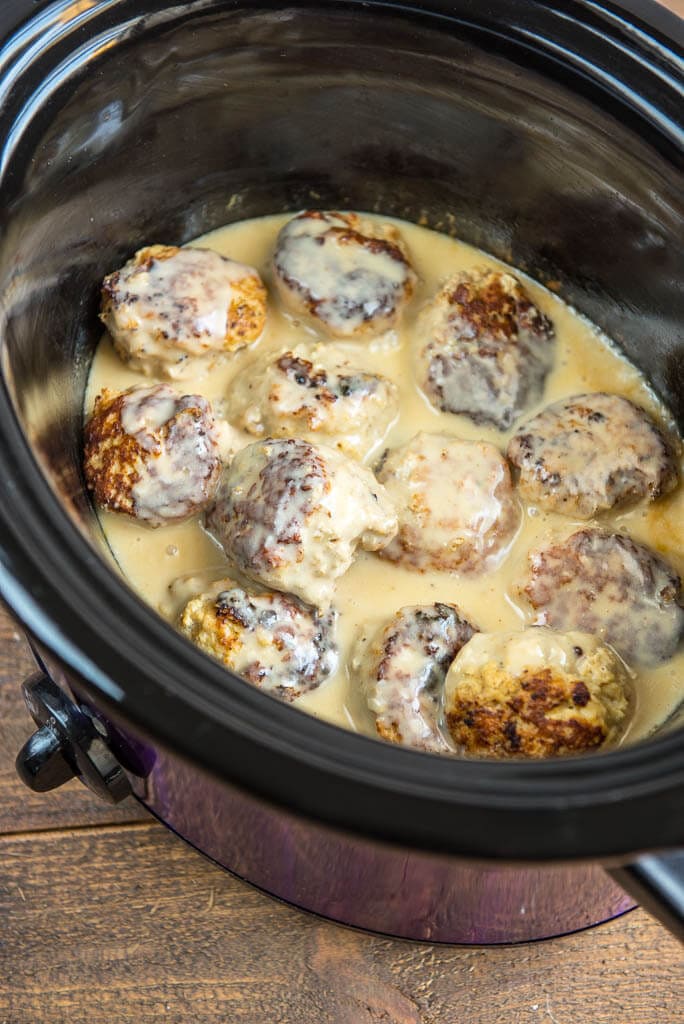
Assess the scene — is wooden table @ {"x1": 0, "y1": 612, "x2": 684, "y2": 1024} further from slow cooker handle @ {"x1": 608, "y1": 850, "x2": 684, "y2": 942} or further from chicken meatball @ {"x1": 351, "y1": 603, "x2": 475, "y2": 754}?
slow cooker handle @ {"x1": 608, "y1": 850, "x2": 684, "y2": 942}

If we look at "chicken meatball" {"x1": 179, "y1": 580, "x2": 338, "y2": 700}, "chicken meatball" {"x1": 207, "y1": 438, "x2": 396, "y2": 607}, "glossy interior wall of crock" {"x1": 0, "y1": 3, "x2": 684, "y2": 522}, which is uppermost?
"glossy interior wall of crock" {"x1": 0, "y1": 3, "x2": 684, "y2": 522}

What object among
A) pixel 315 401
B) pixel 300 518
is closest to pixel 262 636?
pixel 300 518

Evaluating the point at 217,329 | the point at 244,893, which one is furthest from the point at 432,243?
the point at 244,893

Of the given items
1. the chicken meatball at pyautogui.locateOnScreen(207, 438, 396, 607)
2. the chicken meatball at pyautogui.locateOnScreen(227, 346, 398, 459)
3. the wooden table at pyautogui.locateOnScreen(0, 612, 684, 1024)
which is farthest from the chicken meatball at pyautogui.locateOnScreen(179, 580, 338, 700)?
the wooden table at pyautogui.locateOnScreen(0, 612, 684, 1024)

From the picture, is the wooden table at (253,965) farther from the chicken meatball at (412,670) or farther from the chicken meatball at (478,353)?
the chicken meatball at (478,353)

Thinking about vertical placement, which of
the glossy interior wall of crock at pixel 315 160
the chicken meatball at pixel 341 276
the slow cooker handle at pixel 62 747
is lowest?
the slow cooker handle at pixel 62 747

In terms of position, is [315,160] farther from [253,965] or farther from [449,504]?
[253,965]

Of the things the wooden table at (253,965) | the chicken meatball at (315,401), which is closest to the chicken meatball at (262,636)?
the chicken meatball at (315,401)

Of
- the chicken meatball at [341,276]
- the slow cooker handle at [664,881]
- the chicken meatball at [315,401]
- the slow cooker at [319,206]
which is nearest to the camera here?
the slow cooker at [319,206]
